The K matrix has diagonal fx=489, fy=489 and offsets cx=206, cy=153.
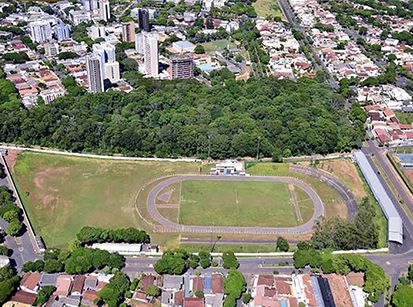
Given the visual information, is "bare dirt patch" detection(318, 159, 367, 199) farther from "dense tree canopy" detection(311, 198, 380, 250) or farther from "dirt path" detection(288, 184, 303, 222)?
"dense tree canopy" detection(311, 198, 380, 250)

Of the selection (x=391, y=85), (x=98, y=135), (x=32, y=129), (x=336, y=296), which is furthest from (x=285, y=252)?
(x=391, y=85)

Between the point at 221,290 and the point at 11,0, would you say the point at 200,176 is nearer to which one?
the point at 221,290

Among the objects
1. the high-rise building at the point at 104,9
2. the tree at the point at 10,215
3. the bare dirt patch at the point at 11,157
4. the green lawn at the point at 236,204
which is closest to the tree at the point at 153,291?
the green lawn at the point at 236,204

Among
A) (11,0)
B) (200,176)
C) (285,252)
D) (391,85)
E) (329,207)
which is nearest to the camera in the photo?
(285,252)

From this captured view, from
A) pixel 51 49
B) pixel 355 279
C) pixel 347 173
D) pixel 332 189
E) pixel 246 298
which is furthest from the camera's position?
pixel 51 49

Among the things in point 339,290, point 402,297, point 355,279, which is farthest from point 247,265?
point 402,297

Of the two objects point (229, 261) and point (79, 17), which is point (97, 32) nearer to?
point (79, 17)
